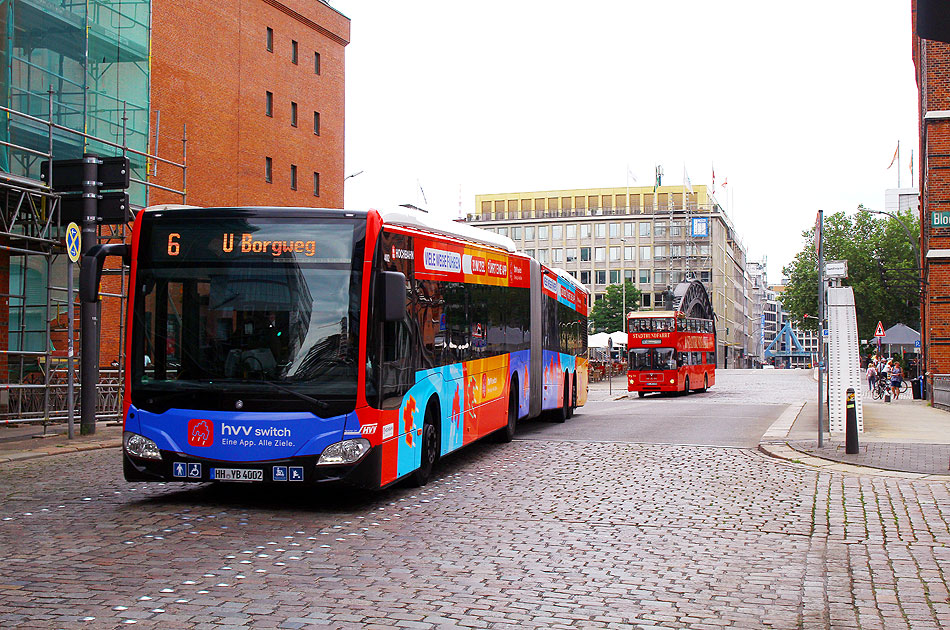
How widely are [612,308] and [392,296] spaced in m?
A: 103

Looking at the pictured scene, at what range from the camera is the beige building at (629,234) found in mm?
129125

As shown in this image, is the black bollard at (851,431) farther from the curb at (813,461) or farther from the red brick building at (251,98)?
the red brick building at (251,98)

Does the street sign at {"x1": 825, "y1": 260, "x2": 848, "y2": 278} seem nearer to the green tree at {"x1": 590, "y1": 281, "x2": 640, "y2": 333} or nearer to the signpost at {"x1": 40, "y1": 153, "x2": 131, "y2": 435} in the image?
the signpost at {"x1": 40, "y1": 153, "x2": 131, "y2": 435}

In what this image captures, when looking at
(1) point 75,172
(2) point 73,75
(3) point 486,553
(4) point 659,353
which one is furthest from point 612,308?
(3) point 486,553

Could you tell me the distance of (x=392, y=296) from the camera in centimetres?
945

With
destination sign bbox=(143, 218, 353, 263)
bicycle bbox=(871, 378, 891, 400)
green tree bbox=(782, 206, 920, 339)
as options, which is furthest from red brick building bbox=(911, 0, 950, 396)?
green tree bbox=(782, 206, 920, 339)

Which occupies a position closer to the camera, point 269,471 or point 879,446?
point 269,471

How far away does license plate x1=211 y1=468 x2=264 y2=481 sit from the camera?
9258 mm

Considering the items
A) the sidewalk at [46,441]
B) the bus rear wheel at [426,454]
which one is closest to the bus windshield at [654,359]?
the sidewalk at [46,441]

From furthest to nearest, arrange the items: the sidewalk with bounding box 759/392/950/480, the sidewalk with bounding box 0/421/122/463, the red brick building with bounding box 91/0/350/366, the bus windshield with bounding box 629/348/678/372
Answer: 1. the bus windshield with bounding box 629/348/678/372
2. the red brick building with bounding box 91/0/350/366
3. the sidewalk with bounding box 0/421/122/463
4. the sidewalk with bounding box 759/392/950/480

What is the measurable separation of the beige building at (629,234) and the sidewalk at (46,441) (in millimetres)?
111733

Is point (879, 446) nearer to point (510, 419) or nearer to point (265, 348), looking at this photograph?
point (510, 419)

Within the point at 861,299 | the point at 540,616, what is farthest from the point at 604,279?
the point at 540,616

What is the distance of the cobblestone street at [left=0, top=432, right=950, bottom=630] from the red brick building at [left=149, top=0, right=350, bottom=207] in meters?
22.8
